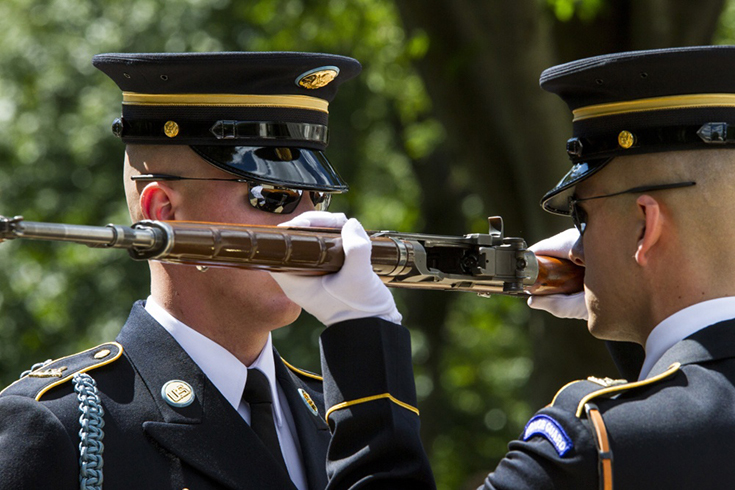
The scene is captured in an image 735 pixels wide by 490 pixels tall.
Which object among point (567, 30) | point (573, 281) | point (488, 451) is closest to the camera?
point (573, 281)

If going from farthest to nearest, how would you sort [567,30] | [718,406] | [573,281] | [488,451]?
[488,451] < [567,30] < [573,281] < [718,406]

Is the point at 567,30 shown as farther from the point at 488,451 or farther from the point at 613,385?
the point at 488,451

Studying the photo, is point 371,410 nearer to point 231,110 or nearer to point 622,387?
point 622,387

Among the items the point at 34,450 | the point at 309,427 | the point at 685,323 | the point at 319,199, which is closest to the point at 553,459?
the point at 685,323

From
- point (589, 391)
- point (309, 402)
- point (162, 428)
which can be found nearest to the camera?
point (589, 391)

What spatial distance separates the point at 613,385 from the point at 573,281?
1.06 meters

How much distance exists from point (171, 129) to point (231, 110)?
22cm

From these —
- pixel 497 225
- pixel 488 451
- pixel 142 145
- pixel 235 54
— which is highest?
pixel 235 54

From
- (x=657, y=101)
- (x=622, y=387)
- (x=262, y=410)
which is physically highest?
(x=657, y=101)

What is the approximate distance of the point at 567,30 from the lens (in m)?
8.30

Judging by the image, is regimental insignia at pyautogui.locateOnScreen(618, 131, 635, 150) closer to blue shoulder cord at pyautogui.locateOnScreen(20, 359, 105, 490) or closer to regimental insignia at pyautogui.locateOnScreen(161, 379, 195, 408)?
regimental insignia at pyautogui.locateOnScreen(161, 379, 195, 408)

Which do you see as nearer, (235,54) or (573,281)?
(235,54)

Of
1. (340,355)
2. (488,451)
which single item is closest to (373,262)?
(340,355)

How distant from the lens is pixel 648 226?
3406 mm
